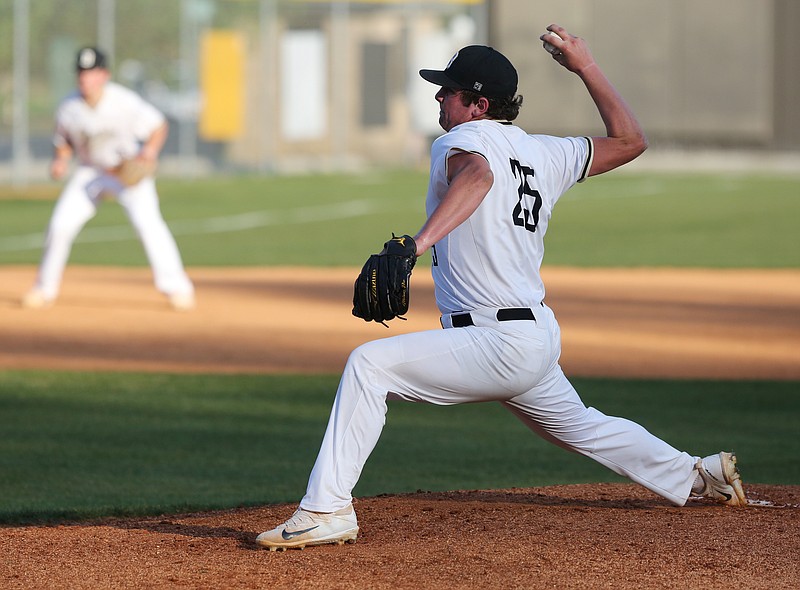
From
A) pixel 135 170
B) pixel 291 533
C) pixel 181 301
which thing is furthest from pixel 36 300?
pixel 291 533

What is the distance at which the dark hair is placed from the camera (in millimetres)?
4492

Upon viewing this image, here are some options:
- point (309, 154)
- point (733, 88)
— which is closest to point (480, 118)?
point (309, 154)

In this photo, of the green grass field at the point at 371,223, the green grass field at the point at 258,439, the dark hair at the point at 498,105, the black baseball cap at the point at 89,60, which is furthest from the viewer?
the green grass field at the point at 371,223

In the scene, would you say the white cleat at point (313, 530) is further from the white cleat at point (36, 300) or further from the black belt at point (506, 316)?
the white cleat at point (36, 300)

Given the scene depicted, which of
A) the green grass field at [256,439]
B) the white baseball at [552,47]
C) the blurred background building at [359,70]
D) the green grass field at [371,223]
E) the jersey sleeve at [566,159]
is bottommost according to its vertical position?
the green grass field at [256,439]

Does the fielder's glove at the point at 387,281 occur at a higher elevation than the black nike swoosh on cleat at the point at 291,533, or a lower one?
higher

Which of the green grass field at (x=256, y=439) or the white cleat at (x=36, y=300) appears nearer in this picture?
the green grass field at (x=256, y=439)

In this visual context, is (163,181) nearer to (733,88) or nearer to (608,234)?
(608,234)

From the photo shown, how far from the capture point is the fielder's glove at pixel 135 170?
36.9 ft

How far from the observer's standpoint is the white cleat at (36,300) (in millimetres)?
12336

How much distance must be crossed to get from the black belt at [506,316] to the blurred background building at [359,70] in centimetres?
2653

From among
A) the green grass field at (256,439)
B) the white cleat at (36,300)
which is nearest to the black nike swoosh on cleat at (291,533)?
the green grass field at (256,439)

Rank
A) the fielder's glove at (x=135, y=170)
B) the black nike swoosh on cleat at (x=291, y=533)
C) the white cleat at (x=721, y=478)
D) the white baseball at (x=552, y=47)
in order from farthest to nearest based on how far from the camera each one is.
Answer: the fielder's glove at (x=135, y=170), the white cleat at (x=721, y=478), the white baseball at (x=552, y=47), the black nike swoosh on cleat at (x=291, y=533)

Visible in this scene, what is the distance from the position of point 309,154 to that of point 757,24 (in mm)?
13503
